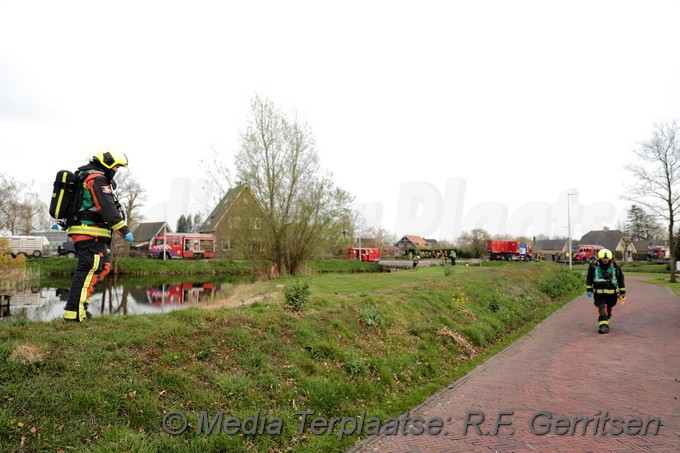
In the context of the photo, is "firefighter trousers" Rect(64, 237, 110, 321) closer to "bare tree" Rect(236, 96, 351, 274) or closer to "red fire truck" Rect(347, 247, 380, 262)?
"bare tree" Rect(236, 96, 351, 274)

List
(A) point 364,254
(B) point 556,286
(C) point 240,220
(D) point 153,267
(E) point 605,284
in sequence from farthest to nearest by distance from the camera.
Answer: (A) point 364,254 → (D) point 153,267 → (C) point 240,220 → (B) point 556,286 → (E) point 605,284

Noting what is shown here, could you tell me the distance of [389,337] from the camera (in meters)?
8.84

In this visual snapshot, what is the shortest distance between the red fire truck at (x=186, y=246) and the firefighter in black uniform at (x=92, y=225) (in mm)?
44170

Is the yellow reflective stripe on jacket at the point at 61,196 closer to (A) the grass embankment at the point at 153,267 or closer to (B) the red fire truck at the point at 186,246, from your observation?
(A) the grass embankment at the point at 153,267

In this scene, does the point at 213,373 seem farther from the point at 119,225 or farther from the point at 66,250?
the point at 66,250

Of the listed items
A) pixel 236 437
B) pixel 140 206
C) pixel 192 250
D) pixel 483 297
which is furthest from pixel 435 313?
pixel 192 250

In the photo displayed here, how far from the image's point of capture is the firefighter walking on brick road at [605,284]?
1136cm

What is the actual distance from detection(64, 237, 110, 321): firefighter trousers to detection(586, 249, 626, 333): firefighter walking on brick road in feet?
36.5

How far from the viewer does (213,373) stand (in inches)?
207

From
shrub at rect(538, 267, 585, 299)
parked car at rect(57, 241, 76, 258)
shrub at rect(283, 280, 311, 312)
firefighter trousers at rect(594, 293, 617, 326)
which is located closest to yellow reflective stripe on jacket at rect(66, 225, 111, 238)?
shrub at rect(283, 280, 311, 312)

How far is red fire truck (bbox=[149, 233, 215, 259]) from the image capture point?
48.6 m

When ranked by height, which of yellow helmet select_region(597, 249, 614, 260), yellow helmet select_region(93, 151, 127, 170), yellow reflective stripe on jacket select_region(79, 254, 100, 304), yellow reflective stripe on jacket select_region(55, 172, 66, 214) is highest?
yellow helmet select_region(93, 151, 127, 170)

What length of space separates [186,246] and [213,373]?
4678 centimetres

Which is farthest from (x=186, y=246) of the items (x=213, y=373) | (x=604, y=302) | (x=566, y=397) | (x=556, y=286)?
(x=566, y=397)
